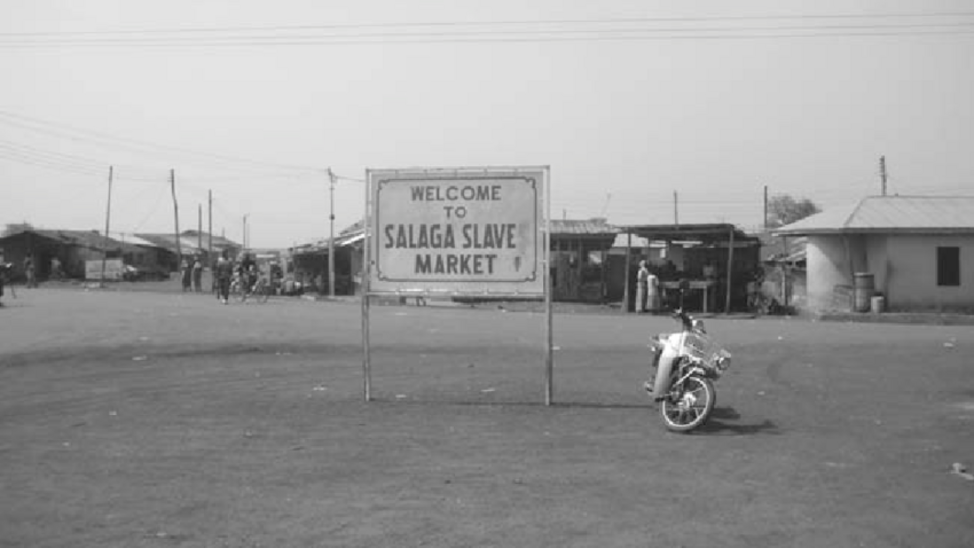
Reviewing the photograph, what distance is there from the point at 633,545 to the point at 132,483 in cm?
390

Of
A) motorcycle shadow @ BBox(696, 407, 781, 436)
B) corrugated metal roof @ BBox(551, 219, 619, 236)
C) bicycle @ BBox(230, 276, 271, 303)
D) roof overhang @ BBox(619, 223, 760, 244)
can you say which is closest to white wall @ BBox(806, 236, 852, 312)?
roof overhang @ BBox(619, 223, 760, 244)

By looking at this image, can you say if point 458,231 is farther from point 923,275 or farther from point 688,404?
point 923,275

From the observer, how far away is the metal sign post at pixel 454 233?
11656 millimetres

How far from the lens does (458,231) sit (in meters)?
11.8

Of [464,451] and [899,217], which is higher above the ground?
[899,217]

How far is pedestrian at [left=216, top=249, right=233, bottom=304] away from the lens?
34469 mm

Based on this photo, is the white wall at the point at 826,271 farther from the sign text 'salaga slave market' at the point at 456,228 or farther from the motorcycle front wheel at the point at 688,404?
the motorcycle front wheel at the point at 688,404

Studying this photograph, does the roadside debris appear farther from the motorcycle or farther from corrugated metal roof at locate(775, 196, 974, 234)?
corrugated metal roof at locate(775, 196, 974, 234)

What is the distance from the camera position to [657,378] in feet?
32.7

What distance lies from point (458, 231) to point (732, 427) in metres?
4.09

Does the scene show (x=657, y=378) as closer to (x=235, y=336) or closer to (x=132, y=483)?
(x=132, y=483)

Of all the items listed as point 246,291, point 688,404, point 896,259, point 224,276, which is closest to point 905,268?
point 896,259

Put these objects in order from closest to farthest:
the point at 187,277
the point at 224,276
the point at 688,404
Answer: the point at 688,404 < the point at 224,276 < the point at 187,277

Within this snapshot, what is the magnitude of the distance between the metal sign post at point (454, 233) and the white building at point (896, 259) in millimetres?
23664
